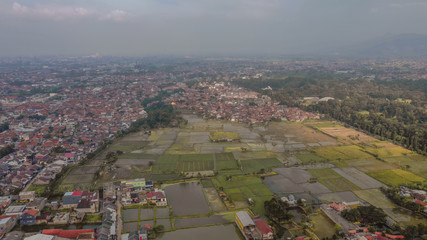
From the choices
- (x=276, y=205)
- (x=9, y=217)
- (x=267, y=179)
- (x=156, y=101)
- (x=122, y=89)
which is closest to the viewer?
(x=9, y=217)

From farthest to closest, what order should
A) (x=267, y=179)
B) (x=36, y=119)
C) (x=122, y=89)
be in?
(x=122, y=89) < (x=36, y=119) < (x=267, y=179)

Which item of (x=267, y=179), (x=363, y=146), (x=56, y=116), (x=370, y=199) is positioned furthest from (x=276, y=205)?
(x=56, y=116)

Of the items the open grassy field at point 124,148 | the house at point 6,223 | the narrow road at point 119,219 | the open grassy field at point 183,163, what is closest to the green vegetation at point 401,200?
the open grassy field at point 183,163

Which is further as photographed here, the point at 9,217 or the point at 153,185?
the point at 153,185

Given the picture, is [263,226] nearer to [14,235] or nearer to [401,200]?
[401,200]

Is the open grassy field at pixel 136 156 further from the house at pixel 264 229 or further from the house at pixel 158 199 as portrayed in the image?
the house at pixel 264 229

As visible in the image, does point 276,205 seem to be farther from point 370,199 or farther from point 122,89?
point 122,89

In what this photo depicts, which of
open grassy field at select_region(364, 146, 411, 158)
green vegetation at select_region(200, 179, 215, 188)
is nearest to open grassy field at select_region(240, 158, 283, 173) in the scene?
green vegetation at select_region(200, 179, 215, 188)
